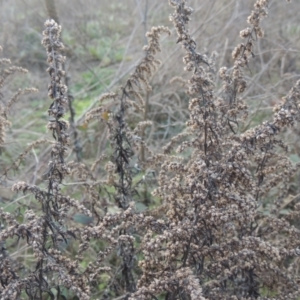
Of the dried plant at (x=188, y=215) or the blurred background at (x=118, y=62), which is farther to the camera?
the blurred background at (x=118, y=62)

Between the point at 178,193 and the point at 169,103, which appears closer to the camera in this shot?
the point at 178,193

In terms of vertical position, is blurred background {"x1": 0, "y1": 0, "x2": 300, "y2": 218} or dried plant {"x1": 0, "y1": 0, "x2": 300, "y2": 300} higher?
blurred background {"x1": 0, "y1": 0, "x2": 300, "y2": 218}

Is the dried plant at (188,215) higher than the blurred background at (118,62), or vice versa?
the blurred background at (118,62)

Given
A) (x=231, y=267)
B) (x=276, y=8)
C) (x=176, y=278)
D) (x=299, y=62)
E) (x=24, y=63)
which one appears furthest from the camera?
(x=24, y=63)

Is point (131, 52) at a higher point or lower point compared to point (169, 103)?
higher

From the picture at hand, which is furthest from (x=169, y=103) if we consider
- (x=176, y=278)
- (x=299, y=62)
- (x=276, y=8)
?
(x=176, y=278)

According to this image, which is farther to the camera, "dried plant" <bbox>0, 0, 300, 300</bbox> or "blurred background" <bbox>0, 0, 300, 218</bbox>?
"blurred background" <bbox>0, 0, 300, 218</bbox>

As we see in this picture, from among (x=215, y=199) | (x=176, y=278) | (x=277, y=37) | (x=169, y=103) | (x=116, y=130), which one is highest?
(x=277, y=37)

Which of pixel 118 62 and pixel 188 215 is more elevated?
pixel 118 62

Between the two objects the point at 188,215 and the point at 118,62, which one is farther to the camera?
the point at 118,62

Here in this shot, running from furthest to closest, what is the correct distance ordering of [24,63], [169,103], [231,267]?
1. [24,63]
2. [169,103]
3. [231,267]

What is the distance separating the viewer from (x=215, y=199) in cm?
165

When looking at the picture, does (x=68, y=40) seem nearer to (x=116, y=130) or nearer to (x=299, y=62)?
(x=299, y=62)

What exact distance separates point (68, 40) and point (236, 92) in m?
5.94
